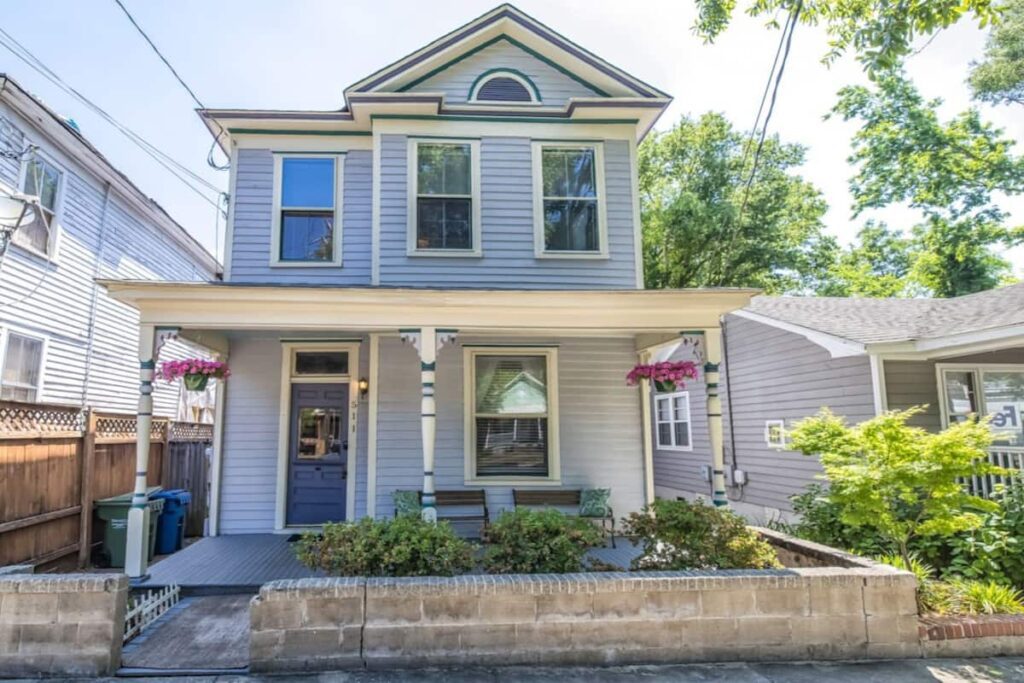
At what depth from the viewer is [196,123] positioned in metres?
8.89

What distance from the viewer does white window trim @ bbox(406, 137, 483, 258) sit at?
7953 mm

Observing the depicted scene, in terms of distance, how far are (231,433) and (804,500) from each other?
24.6 feet

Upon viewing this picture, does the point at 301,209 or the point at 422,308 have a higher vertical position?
the point at 301,209

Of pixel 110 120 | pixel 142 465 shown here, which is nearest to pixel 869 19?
pixel 142 465

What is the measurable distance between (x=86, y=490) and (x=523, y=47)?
821 centimetres

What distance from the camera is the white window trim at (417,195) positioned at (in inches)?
313

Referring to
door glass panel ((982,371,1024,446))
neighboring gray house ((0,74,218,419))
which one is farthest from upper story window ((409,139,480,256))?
door glass panel ((982,371,1024,446))

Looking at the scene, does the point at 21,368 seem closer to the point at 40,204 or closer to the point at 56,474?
the point at 40,204

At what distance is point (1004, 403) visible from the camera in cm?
876

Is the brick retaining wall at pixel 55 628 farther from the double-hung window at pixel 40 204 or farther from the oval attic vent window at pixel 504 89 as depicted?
the oval attic vent window at pixel 504 89

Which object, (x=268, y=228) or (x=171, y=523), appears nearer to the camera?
(x=171, y=523)

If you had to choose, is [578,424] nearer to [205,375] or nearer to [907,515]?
[907,515]

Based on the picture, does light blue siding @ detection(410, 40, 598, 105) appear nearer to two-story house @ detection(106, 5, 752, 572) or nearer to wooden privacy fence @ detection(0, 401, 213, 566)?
two-story house @ detection(106, 5, 752, 572)

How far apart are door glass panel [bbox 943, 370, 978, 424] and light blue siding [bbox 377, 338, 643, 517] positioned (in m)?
4.66
